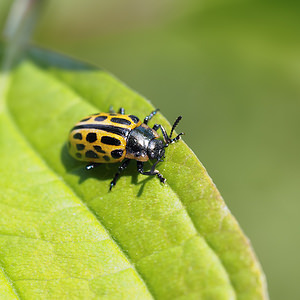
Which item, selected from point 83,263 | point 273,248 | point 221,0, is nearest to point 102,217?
point 83,263

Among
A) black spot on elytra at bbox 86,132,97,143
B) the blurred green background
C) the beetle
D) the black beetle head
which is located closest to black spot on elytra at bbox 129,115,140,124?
the beetle

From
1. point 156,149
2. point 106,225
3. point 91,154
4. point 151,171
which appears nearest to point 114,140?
point 91,154

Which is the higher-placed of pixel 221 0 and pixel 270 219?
pixel 221 0

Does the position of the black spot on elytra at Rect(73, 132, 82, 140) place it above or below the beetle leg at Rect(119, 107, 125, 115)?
below

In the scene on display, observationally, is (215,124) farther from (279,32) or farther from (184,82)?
(279,32)

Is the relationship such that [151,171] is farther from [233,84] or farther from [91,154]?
[233,84]

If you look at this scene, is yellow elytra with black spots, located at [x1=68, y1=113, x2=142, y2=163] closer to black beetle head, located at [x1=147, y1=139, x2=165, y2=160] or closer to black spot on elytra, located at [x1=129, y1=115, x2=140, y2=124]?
black spot on elytra, located at [x1=129, y1=115, x2=140, y2=124]
